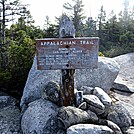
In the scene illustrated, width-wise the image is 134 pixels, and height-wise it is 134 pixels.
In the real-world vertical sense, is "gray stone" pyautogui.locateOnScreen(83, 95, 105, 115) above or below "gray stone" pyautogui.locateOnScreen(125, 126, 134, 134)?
above

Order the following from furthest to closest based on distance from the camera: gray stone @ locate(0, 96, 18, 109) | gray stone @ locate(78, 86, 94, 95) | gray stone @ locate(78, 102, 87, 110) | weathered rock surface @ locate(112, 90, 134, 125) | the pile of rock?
weathered rock surface @ locate(112, 90, 134, 125)
gray stone @ locate(0, 96, 18, 109)
gray stone @ locate(78, 86, 94, 95)
gray stone @ locate(78, 102, 87, 110)
the pile of rock

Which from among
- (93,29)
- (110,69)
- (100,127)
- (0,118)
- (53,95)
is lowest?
(0,118)

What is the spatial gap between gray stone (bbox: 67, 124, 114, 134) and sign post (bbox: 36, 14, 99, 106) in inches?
60.9

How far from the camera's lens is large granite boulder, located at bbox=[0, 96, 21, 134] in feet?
20.5

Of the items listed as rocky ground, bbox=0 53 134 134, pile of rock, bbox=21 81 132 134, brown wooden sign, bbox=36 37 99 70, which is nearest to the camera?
pile of rock, bbox=21 81 132 134

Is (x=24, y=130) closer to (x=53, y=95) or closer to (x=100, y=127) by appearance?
(x=53, y=95)

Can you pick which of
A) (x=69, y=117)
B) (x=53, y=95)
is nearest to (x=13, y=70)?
(x=53, y=95)

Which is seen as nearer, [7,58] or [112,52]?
[7,58]

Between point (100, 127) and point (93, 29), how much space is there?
1199 inches

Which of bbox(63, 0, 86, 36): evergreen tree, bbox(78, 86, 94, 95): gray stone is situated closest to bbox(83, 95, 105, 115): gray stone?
bbox(78, 86, 94, 95): gray stone

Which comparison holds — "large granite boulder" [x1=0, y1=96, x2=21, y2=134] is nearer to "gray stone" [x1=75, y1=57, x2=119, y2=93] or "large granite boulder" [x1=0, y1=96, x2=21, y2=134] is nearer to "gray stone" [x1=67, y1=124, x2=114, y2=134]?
"gray stone" [x1=67, y1=124, x2=114, y2=134]

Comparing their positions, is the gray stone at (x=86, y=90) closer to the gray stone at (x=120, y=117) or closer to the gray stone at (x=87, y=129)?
the gray stone at (x=120, y=117)

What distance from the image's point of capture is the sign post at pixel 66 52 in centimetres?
551

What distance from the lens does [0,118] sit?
22.0 feet
